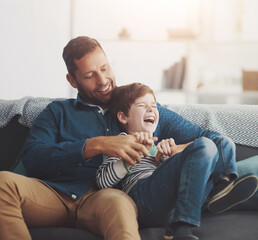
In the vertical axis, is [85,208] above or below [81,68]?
below

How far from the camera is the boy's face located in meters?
1.47

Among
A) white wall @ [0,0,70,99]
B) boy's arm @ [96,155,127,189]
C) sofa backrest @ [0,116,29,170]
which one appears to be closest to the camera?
boy's arm @ [96,155,127,189]

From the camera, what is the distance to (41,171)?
140cm

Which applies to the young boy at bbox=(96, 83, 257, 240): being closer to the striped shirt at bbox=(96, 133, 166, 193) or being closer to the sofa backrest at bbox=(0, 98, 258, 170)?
the striped shirt at bbox=(96, 133, 166, 193)

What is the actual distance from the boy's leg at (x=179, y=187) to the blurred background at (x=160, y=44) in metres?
2.36

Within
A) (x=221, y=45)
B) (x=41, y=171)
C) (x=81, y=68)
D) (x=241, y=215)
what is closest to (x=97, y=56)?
(x=81, y=68)

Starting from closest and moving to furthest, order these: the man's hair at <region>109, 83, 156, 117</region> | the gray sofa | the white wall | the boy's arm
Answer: the boy's arm
the man's hair at <region>109, 83, 156, 117</region>
the gray sofa
the white wall

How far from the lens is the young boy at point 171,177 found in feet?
3.55

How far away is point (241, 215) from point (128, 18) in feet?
8.82

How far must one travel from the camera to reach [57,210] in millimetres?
1299

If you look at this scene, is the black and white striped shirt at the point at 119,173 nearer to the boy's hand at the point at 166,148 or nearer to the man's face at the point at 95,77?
the boy's hand at the point at 166,148

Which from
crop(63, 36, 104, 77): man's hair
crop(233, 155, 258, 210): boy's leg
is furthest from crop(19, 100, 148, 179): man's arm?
crop(233, 155, 258, 210): boy's leg

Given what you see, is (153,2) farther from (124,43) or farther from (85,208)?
(85,208)

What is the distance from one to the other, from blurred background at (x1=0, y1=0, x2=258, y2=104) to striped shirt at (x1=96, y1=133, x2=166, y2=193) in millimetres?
2161
